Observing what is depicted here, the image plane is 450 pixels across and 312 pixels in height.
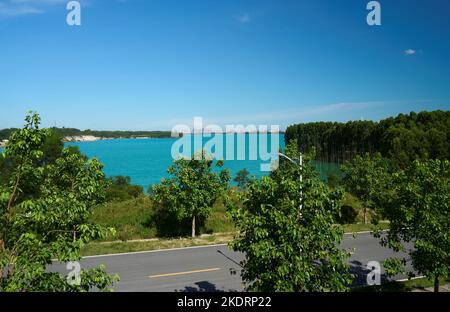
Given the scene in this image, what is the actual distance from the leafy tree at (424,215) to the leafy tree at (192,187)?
12.3m

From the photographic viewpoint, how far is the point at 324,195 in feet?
28.6

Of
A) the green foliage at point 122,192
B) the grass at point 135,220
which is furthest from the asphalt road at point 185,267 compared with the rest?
the green foliage at point 122,192

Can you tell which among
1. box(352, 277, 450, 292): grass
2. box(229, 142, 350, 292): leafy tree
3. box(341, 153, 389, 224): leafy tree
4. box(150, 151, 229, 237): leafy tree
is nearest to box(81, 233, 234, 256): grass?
box(150, 151, 229, 237): leafy tree

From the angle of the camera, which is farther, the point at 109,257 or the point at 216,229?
the point at 216,229

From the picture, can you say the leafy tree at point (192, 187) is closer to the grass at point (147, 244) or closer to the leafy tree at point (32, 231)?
the grass at point (147, 244)

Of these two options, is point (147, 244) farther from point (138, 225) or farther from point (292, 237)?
point (292, 237)

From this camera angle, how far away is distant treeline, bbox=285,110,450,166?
67.4m

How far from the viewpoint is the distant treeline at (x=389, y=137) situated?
6738 centimetres

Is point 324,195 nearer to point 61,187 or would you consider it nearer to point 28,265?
point 28,265

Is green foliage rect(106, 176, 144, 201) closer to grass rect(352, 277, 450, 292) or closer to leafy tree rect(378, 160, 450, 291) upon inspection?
grass rect(352, 277, 450, 292)
